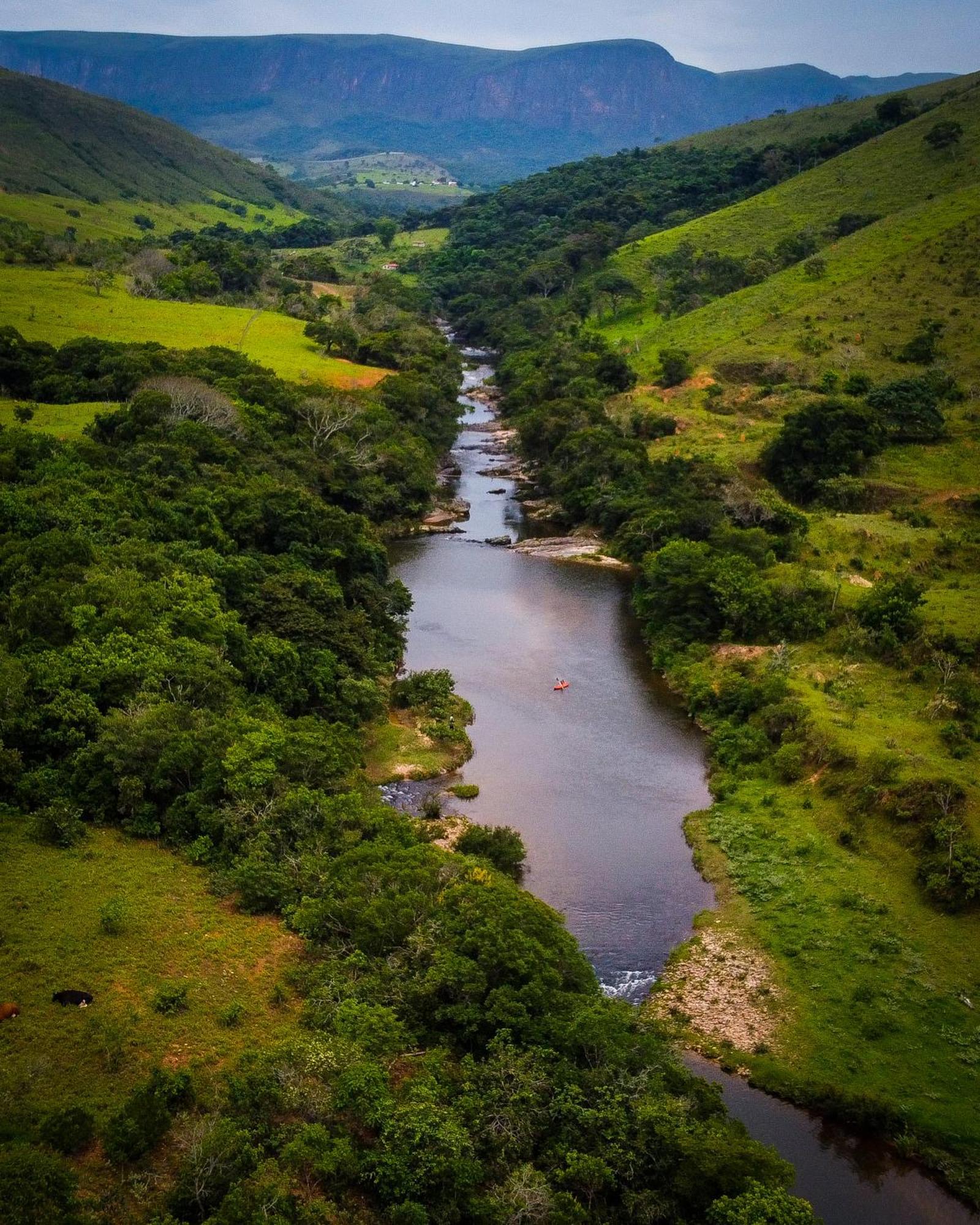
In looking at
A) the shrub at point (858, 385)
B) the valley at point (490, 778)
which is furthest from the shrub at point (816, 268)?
the shrub at point (858, 385)

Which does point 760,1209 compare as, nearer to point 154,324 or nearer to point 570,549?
point 570,549

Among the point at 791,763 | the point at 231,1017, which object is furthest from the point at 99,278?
the point at 231,1017

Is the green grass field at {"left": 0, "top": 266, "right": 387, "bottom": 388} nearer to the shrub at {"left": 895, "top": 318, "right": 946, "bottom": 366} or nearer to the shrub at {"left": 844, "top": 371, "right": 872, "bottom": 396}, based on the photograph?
the shrub at {"left": 844, "top": 371, "right": 872, "bottom": 396}

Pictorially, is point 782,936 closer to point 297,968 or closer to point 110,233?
point 297,968

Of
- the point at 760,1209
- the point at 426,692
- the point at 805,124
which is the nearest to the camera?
the point at 760,1209

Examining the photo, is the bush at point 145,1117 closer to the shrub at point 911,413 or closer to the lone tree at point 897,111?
the shrub at point 911,413
